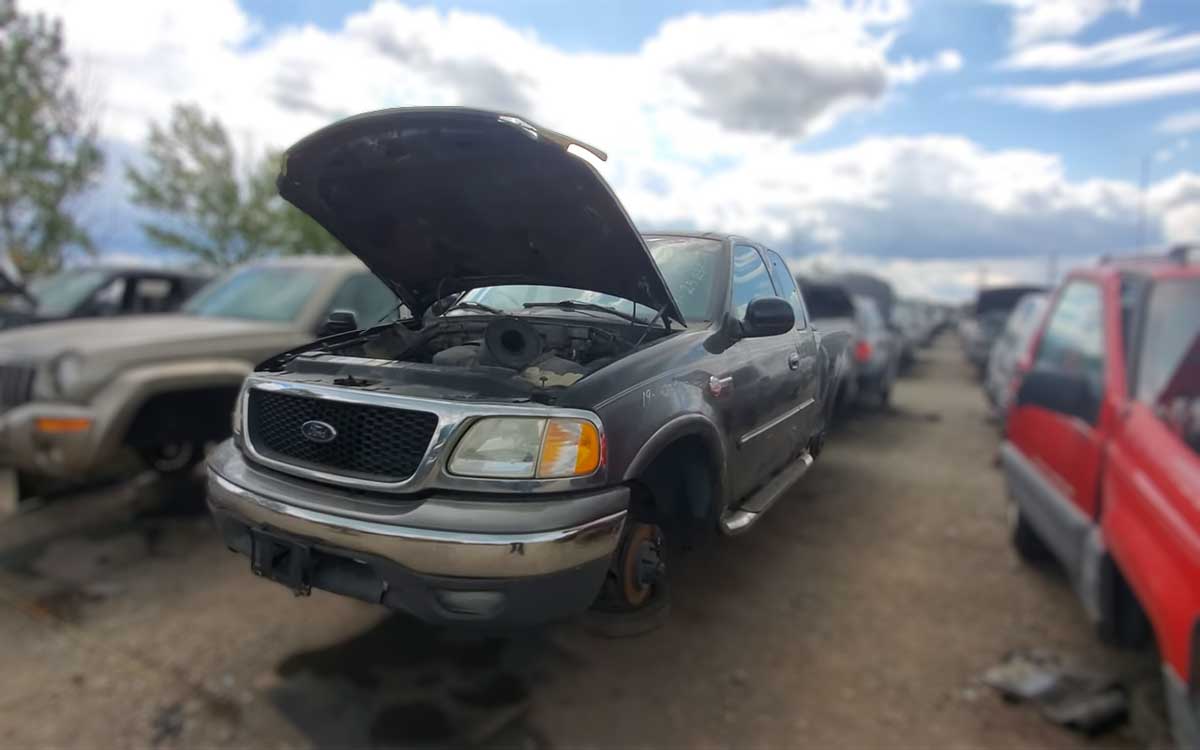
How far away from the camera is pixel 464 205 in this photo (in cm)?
133

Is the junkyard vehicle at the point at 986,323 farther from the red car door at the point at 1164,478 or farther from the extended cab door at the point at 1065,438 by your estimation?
the red car door at the point at 1164,478

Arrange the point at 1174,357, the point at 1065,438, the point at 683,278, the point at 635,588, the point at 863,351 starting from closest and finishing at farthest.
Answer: the point at 635,588
the point at 683,278
the point at 863,351
the point at 1174,357
the point at 1065,438

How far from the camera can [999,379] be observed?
758 cm

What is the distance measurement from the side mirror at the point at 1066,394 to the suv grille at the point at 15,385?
16.5 ft

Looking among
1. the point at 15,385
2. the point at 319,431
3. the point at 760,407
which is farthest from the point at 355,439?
the point at 15,385

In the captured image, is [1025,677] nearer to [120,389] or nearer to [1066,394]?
[1066,394]

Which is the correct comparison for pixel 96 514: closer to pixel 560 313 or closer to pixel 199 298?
pixel 199 298

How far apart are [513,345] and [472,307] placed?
294 mm

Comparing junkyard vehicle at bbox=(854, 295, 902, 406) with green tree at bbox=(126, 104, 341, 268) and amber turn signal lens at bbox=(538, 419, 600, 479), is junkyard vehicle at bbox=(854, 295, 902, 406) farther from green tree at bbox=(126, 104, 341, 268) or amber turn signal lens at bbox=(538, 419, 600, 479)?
green tree at bbox=(126, 104, 341, 268)

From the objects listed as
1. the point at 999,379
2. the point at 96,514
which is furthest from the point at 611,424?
the point at 999,379

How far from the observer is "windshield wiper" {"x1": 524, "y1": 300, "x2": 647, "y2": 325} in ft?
3.74

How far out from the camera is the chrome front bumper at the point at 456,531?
3.05ft

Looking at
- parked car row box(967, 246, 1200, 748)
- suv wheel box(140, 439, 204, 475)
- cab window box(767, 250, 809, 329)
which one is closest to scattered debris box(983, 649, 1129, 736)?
parked car row box(967, 246, 1200, 748)

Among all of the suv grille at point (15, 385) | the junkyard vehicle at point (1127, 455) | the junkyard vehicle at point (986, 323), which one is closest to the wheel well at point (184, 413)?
the suv grille at point (15, 385)
